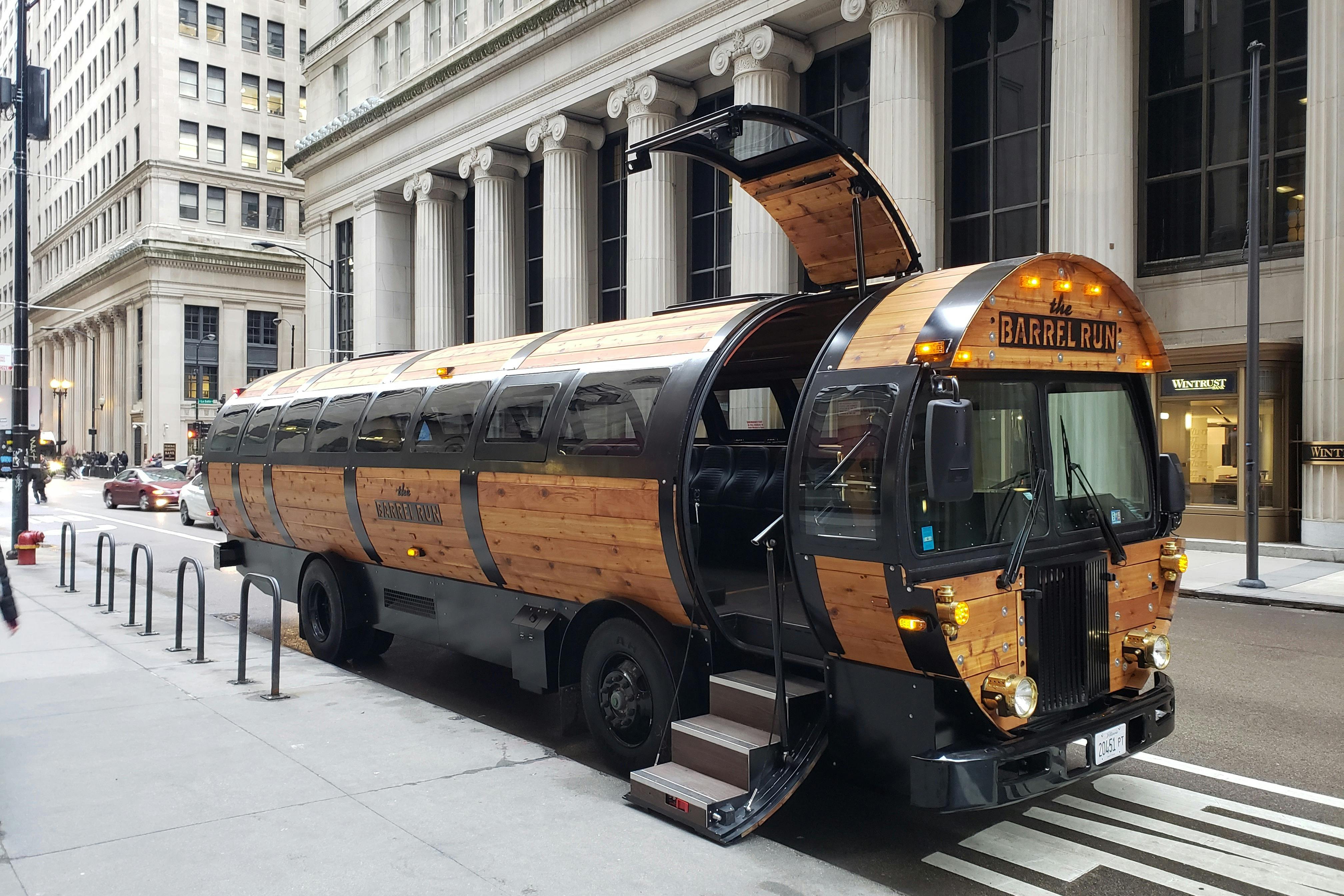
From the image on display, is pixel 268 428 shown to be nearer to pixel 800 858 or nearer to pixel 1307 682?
pixel 800 858

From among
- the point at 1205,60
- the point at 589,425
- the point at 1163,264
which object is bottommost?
the point at 589,425

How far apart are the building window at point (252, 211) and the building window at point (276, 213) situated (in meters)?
0.53

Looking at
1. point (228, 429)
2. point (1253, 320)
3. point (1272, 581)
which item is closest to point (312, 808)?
point (228, 429)

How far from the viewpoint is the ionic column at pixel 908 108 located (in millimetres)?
22094

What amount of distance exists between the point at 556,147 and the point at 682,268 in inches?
229

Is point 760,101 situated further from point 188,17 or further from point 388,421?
point 188,17

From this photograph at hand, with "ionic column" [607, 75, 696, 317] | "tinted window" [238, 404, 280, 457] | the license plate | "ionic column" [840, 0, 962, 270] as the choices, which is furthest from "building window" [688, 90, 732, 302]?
the license plate

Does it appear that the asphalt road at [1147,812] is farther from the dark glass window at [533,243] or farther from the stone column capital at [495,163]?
the dark glass window at [533,243]

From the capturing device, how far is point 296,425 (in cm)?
1040

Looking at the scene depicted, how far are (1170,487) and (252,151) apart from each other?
3028 inches

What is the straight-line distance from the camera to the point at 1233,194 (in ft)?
64.6

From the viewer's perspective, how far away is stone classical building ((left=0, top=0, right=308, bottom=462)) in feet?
225

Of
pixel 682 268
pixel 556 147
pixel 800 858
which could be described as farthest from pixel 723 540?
pixel 556 147

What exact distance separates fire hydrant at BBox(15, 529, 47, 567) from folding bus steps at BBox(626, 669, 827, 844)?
52.2 feet
